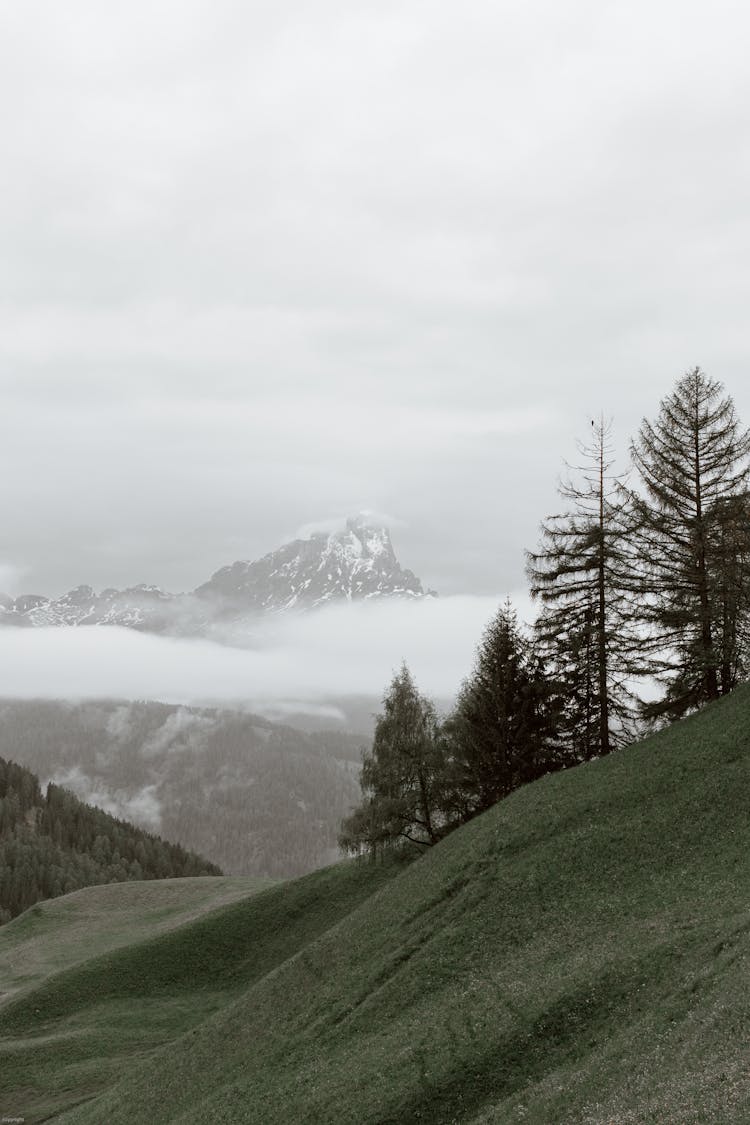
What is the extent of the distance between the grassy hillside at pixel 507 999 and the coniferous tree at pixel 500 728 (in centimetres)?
601

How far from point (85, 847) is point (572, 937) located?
648 ft

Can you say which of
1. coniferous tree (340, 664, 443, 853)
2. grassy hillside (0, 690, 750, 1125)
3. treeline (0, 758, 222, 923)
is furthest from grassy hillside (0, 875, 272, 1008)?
treeline (0, 758, 222, 923)

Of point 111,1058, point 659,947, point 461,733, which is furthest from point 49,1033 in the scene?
point 659,947

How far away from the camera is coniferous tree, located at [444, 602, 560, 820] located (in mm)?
49781

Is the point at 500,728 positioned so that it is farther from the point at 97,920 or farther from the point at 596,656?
the point at 97,920

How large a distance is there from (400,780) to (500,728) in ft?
24.0

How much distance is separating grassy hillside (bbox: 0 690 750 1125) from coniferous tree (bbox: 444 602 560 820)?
601cm

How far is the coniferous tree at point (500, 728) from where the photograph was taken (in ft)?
163

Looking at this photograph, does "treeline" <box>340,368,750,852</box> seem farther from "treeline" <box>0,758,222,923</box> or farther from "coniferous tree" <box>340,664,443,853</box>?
"treeline" <box>0,758,222,923</box>

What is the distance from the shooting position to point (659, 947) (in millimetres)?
24656

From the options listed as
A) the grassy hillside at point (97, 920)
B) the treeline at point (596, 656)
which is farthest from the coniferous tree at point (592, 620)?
the grassy hillside at point (97, 920)

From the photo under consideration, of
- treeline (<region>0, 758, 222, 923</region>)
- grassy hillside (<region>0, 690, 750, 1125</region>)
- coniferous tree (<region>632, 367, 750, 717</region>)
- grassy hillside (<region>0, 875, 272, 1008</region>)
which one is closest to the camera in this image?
grassy hillside (<region>0, 690, 750, 1125</region>)

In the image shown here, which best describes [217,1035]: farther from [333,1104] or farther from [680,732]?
[680,732]

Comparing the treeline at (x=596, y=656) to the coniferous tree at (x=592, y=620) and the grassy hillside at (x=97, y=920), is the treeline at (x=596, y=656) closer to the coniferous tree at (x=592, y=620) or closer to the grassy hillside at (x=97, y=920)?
the coniferous tree at (x=592, y=620)
